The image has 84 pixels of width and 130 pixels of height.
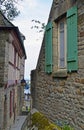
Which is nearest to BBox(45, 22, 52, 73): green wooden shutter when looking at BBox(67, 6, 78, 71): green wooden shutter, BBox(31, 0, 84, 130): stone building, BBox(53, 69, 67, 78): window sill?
BBox(31, 0, 84, 130): stone building

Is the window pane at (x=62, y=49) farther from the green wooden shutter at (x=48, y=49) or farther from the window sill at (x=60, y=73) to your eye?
the green wooden shutter at (x=48, y=49)

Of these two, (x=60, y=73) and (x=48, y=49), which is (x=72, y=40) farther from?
(x=48, y=49)

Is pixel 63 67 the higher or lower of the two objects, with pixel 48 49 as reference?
lower

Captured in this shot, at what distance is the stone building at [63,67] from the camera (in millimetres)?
6094

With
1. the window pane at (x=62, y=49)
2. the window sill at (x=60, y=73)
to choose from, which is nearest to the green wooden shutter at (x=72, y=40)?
the window sill at (x=60, y=73)

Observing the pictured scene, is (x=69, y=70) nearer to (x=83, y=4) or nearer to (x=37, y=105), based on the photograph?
(x=83, y=4)

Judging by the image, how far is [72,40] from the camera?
636 centimetres

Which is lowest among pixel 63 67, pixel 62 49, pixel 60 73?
pixel 60 73

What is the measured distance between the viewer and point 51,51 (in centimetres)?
764

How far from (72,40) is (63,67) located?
1.05 m

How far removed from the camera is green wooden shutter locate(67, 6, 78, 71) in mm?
6222

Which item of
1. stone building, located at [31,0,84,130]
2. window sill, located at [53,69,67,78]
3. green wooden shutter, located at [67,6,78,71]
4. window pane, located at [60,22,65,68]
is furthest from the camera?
window pane, located at [60,22,65,68]

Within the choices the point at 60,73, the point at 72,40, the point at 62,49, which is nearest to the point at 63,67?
the point at 60,73

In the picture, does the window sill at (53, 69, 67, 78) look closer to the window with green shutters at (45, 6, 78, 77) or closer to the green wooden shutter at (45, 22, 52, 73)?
the window with green shutters at (45, 6, 78, 77)
